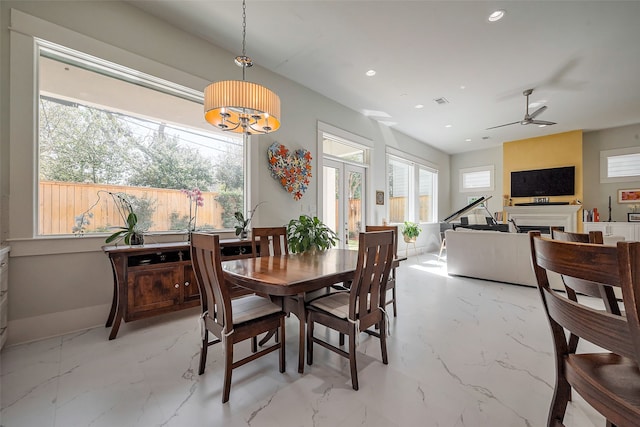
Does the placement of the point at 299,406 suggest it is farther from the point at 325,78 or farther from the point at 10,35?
the point at 325,78

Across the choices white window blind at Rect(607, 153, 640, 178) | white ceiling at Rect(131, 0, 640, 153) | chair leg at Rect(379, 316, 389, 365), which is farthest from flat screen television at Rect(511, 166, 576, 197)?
chair leg at Rect(379, 316, 389, 365)

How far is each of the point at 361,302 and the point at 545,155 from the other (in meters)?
7.74

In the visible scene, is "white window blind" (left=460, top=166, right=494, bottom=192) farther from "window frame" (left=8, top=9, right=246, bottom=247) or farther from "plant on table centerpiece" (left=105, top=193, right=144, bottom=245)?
"window frame" (left=8, top=9, right=246, bottom=247)

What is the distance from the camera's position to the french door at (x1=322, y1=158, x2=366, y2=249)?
4.85 m

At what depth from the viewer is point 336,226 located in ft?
16.3

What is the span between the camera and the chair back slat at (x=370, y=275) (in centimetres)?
165

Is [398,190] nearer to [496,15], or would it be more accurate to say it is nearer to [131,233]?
[496,15]

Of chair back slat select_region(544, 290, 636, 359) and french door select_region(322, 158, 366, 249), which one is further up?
french door select_region(322, 158, 366, 249)

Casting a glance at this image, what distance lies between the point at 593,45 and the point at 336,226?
4.15 meters

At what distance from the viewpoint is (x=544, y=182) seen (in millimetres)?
6707

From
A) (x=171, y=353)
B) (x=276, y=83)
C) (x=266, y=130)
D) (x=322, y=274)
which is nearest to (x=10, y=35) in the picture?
(x=266, y=130)

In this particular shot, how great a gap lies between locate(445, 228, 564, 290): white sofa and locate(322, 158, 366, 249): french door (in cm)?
172

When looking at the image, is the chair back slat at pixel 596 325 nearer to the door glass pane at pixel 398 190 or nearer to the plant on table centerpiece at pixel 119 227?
the plant on table centerpiece at pixel 119 227

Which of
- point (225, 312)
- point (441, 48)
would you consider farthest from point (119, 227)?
point (441, 48)
